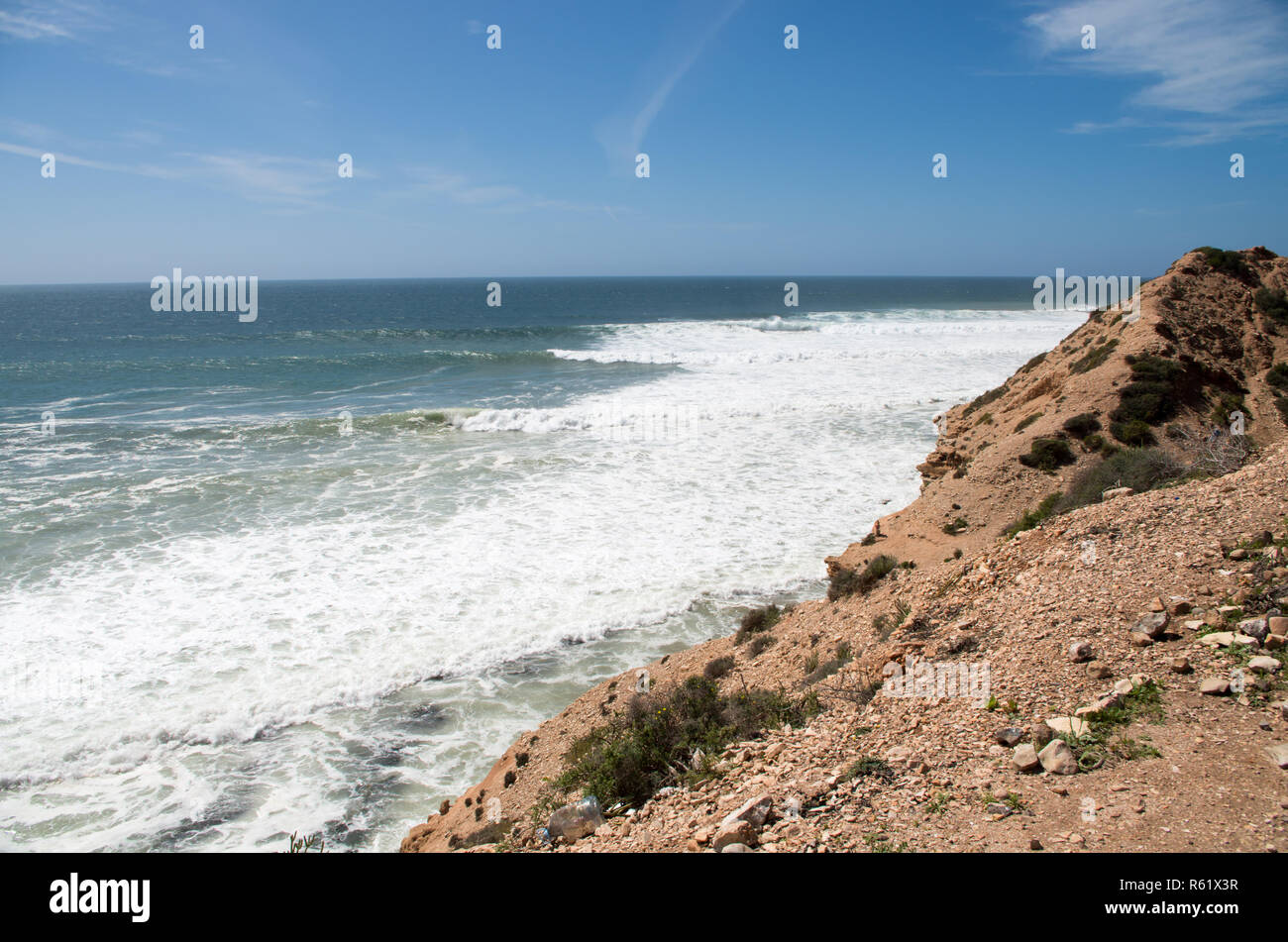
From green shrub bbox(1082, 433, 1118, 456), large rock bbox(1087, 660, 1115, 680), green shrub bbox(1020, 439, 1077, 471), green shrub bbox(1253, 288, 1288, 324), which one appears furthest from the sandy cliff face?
green shrub bbox(1253, 288, 1288, 324)

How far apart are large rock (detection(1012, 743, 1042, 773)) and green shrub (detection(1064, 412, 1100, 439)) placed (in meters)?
10.4

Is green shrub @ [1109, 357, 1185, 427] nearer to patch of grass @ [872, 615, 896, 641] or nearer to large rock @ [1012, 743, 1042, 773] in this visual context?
patch of grass @ [872, 615, 896, 641]

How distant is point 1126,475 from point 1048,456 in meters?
2.63

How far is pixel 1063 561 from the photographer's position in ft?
23.4

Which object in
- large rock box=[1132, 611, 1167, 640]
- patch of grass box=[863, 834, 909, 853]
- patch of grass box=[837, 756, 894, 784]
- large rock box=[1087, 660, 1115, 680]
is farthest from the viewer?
large rock box=[1132, 611, 1167, 640]

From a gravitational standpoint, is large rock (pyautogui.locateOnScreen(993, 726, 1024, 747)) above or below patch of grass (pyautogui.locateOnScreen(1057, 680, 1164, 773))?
below

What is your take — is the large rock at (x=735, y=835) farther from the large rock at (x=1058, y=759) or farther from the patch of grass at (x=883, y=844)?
the large rock at (x=1058, y=759)

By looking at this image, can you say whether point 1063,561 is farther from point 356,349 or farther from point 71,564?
point 356,349

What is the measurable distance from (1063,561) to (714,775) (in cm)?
432

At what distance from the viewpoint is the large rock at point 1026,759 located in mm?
4652

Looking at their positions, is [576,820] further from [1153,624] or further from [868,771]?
[1153,624]

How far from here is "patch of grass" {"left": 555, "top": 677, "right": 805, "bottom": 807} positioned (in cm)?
603

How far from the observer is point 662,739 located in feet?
21.3

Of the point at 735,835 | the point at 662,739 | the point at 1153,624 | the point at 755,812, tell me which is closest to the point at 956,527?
the point at 1153,624
